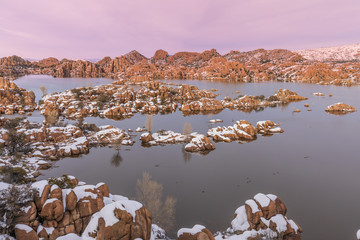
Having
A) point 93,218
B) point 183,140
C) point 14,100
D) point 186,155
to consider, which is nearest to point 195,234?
point 93,218

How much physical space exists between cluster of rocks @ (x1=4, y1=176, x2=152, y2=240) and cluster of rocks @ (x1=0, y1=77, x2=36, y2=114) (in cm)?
8275

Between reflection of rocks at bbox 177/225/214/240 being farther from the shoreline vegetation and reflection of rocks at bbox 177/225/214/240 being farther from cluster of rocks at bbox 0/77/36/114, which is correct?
cluster of rocks at bbox 0/77/36/114

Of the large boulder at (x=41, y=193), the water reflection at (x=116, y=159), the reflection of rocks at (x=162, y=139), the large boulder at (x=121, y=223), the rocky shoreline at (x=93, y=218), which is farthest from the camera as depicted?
the reflection of rocks at (x=162, y=139)

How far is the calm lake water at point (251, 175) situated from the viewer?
26.5 m

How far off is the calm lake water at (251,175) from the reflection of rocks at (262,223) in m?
4.18

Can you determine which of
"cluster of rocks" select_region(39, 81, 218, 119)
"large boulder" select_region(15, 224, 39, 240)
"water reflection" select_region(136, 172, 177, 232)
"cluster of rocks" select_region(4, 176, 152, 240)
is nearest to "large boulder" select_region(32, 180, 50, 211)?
"cluster of rocks" select_region(4, 176, 152, 240)

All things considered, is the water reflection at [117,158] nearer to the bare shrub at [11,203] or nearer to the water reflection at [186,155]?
the water reflection at [186,155]

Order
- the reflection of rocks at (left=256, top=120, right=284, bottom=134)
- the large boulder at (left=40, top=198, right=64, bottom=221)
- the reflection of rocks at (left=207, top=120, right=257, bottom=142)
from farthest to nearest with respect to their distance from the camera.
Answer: the reflection of rocks at (left=256, top=120, right=284, bottom=134)
the reflection of rocks at (left=207, top=120, right=257, bottom=142)
the large boulder at (left=40, top=198, right=64, bottom=221)

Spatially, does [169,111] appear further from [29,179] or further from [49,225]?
[49,225]

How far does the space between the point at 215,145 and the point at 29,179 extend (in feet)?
133

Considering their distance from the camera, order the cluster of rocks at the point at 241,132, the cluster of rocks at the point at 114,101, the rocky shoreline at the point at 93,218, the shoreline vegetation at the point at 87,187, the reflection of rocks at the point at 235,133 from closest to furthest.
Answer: the rocky shoreline at the point at 93,218 → the shoreline vegetation at the point at 87,187 → the reflection of rocks at the point at 235,133 → the cluster of rocks at the point at 241,132 → the cluster of rocks at the point at 114,101

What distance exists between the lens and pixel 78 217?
58.5ft

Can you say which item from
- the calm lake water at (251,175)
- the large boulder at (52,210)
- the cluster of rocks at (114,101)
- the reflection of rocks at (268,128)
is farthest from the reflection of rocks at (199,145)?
the cluster of rocks at (114,101)

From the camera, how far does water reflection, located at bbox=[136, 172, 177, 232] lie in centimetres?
2423
